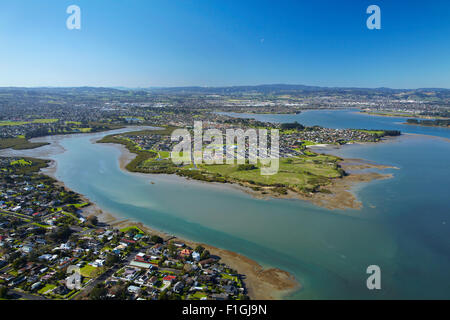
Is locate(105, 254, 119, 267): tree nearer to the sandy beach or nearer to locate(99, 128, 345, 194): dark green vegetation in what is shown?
the sandy beach

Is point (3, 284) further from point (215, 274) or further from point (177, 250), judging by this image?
point (215, 274)

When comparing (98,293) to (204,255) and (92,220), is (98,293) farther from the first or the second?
(92,220)

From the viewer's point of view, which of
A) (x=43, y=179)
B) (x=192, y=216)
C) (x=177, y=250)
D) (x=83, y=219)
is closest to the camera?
(x=177, y=250)

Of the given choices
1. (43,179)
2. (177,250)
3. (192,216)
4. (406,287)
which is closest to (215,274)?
(177,250)

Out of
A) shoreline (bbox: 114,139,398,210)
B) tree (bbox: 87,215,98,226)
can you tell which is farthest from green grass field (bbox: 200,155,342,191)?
tree (bbox: 87,215,98,226)
